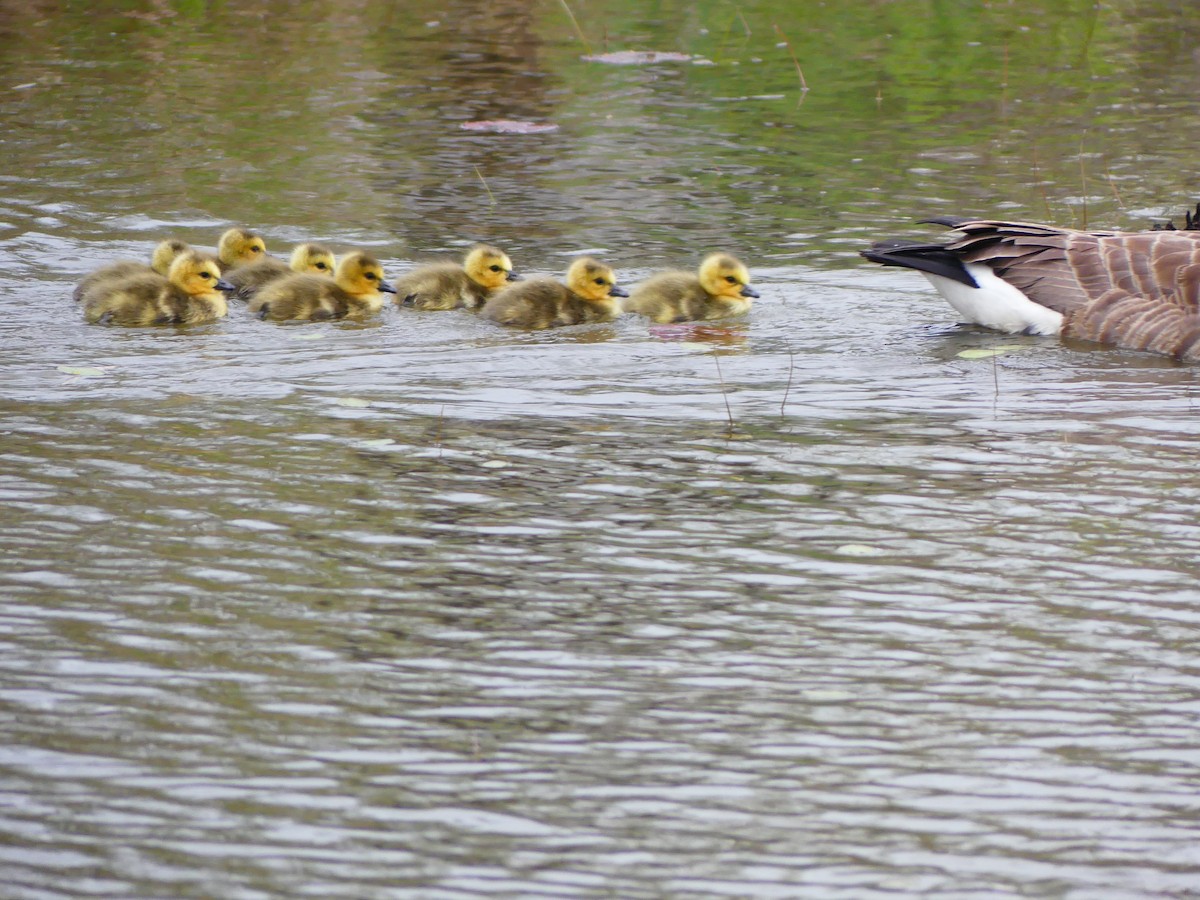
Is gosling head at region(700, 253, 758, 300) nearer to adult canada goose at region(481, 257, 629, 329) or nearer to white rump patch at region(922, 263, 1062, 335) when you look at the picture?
adult canada goose at region(481, 257, 629, 329)

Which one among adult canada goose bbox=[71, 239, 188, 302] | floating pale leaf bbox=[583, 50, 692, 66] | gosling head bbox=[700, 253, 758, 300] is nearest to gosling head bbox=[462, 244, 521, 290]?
gosling head bbox=[700, 253, 758, 300]

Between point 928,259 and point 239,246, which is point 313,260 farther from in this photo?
point 928,259

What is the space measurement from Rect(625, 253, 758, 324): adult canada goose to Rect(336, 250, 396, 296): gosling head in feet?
4.48

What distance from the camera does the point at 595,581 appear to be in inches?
242

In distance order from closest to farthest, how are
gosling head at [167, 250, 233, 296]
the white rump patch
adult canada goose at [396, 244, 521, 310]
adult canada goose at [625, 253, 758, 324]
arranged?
the white rump patch, gosling head at [167, 250, 233, 296], adult canada goose at [625, 253, 758, 324], adult canada goose at [396, 244, 521, 310]

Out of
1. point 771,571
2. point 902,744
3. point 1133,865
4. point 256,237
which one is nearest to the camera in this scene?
point 1133,865

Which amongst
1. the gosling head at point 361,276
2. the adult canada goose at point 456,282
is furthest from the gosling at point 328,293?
the adult canada goose at point 456,282

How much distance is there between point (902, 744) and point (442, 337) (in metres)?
5.12

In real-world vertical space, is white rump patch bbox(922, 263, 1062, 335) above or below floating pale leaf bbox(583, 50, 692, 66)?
below

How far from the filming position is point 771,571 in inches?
246

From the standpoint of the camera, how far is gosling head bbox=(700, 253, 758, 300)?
32.7 ft

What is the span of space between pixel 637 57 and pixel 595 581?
14.1m

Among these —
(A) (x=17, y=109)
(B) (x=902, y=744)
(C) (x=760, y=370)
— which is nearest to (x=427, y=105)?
(A) (x=17, y=109)

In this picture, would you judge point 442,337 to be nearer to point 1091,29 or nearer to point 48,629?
point 48,629
